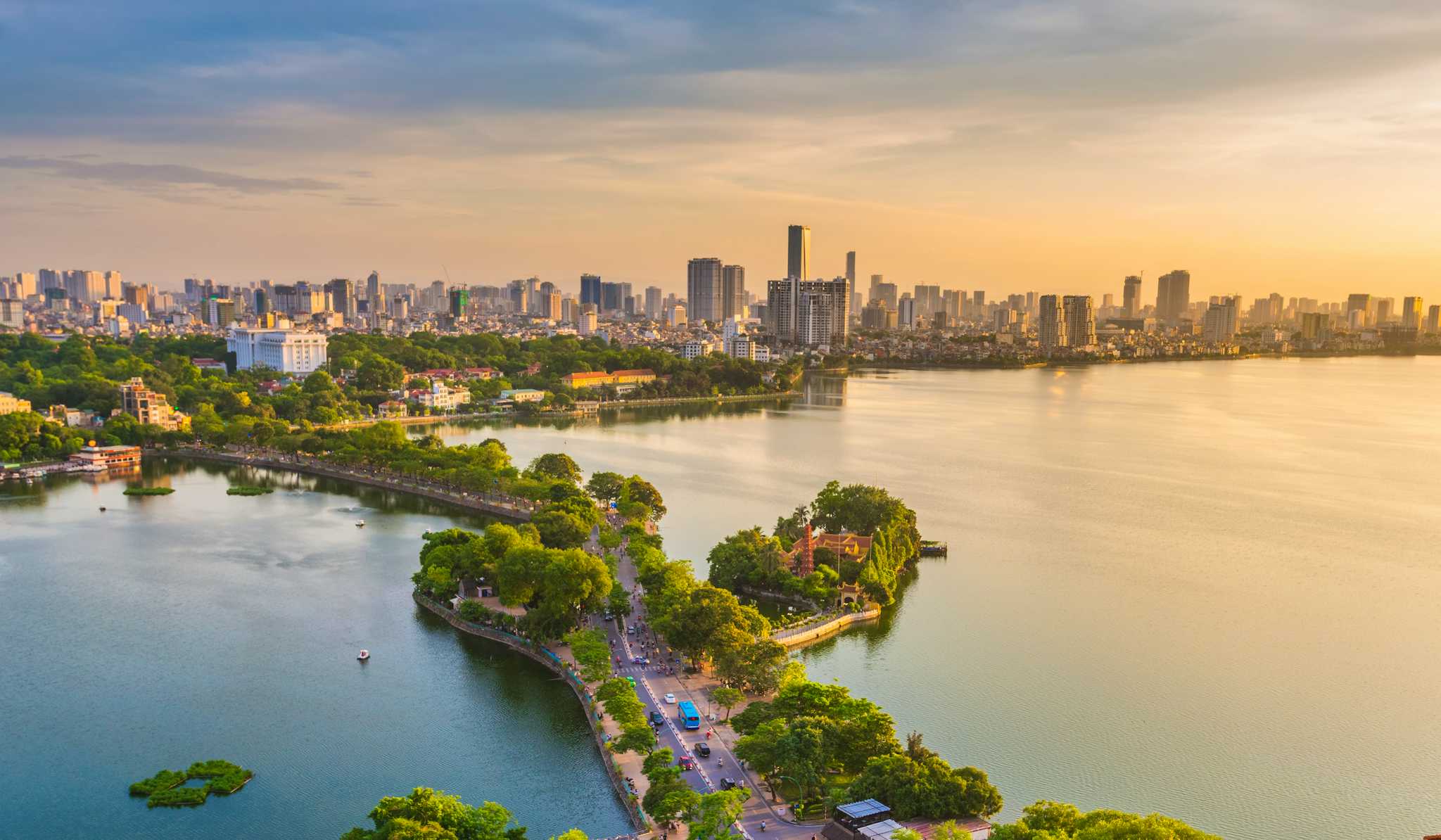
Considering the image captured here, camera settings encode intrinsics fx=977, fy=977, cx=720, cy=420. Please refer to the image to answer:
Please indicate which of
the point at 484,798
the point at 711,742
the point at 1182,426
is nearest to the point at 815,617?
the point at 711,742

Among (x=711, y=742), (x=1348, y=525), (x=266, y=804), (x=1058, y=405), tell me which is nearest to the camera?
(x=266, y=804)

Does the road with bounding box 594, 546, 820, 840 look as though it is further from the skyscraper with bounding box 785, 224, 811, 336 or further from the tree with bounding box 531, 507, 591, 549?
the skyscraper with bounding box 785, 224, 811, 336

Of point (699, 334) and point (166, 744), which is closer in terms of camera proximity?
point (166, 744)

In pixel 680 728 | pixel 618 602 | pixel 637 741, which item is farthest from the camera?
pixel 618 602

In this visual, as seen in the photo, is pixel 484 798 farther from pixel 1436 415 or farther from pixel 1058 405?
pixel 1436 415

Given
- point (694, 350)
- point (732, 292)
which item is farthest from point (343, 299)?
point (694, 350)

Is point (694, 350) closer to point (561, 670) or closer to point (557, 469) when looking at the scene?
point (557, 469)
